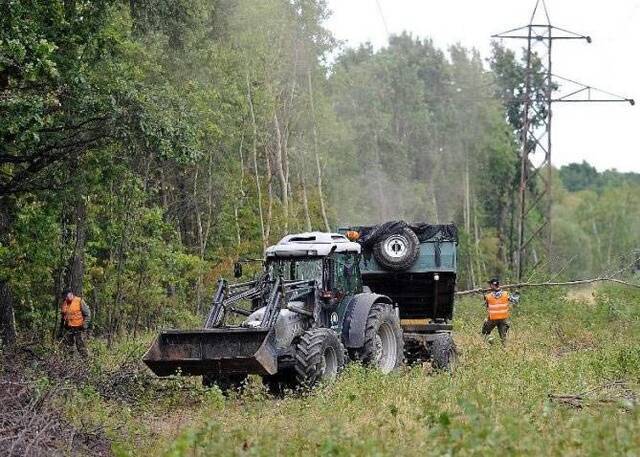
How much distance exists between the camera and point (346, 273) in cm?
1611

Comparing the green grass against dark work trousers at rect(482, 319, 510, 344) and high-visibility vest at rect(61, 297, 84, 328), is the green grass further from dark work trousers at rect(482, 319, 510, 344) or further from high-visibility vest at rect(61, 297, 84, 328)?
high-visibility vest at rect(61, 297, 84, 328)

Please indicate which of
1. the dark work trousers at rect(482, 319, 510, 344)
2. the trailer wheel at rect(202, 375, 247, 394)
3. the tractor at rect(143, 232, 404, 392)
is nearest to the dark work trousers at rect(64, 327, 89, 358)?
the tractor at rect(143, 232, 404, 392)

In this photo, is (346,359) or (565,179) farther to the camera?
(565,179)

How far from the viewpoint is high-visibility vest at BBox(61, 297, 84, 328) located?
1994cm

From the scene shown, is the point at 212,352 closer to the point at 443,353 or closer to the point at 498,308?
the point at 443,353

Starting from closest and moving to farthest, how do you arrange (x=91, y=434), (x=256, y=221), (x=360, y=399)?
(x=91, y=434), (x=360, y=399), (x=256, y=221)

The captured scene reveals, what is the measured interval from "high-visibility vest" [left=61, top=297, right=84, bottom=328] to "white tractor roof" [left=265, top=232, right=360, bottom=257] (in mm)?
5848

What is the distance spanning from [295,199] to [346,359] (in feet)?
87.1

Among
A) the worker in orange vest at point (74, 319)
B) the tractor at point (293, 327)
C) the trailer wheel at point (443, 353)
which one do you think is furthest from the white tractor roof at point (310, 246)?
the worker in orange vest at point (74, 319)

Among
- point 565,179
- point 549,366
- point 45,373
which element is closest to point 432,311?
point 549,366

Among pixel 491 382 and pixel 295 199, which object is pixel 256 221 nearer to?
pixel 295 199

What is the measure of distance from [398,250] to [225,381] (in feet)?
14.6

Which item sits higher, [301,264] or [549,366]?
[301,264]

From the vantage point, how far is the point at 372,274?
705 inches
